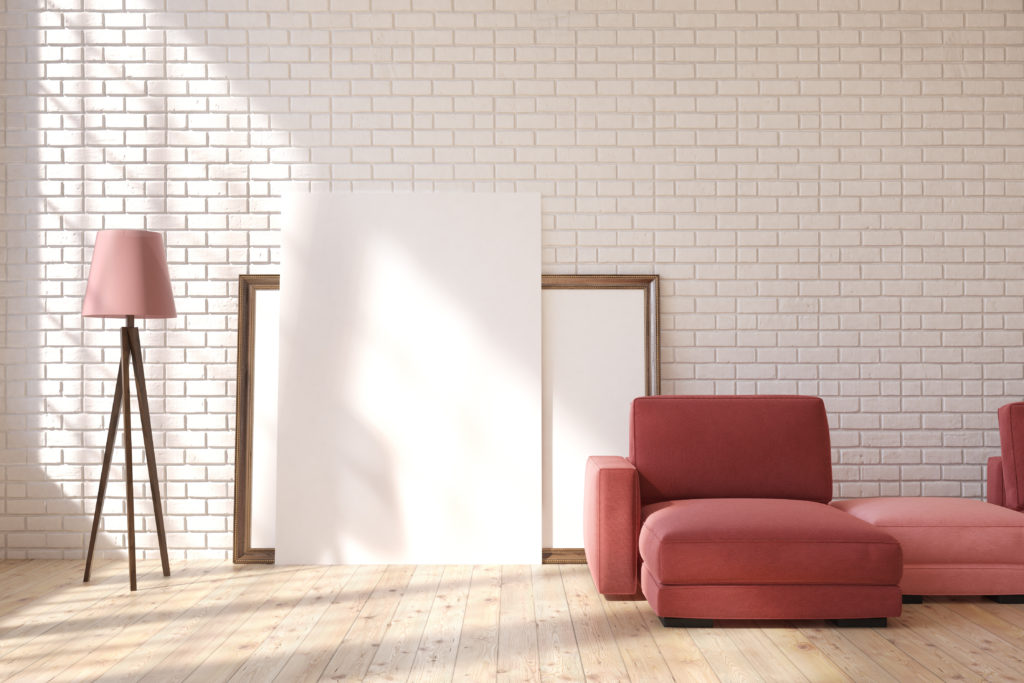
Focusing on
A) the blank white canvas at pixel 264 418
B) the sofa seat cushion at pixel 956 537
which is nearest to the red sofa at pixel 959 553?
the sofa seat cushion at pixel 956 537

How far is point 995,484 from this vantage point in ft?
13.0

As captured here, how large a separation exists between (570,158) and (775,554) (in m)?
2.29

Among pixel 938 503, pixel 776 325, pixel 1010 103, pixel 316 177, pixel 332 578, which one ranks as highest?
pixel 1010 103

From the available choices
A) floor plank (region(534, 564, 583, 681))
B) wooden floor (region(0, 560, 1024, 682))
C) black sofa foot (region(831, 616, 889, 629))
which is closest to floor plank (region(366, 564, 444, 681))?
wooden floor (region(0, 560, 1024, 682))

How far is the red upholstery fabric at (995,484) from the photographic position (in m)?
3.93

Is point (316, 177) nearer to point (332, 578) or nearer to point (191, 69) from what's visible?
point (191, 69)

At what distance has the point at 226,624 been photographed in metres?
3.26

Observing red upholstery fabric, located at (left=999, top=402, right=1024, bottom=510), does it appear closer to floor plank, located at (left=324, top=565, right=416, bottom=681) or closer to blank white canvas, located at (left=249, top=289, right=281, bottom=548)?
floor plank, located at (left=324, top=565, right=416, bottom=681)

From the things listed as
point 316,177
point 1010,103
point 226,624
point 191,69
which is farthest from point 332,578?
point 1010,103

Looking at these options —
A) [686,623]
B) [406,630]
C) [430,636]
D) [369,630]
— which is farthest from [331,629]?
[686,623]

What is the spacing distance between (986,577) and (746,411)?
1.19 meters

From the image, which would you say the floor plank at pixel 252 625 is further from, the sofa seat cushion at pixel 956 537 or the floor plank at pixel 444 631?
the sofa seat cushion at pixel 956 537

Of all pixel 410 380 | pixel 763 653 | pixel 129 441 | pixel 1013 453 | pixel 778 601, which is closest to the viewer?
pixel 763 653

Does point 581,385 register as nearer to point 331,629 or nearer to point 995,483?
point 331,629
